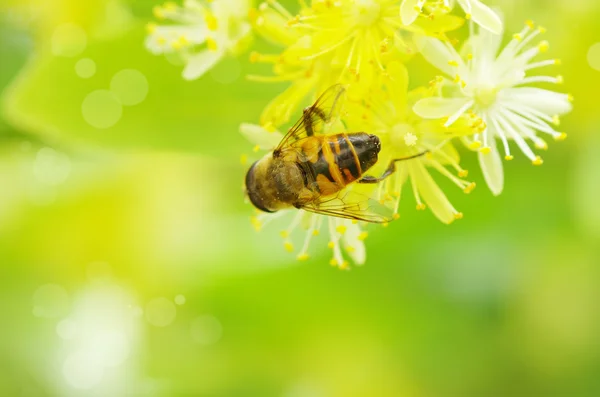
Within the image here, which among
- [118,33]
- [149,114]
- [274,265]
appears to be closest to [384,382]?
[274,265]

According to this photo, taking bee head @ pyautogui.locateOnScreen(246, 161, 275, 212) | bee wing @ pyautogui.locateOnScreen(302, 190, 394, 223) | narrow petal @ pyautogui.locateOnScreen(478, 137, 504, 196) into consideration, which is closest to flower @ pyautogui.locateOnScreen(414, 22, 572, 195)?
narrow petal @ pyautogui.locateOnScreen(478, 137, 504, 196)

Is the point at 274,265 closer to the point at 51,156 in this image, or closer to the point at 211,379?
the point at 211,379

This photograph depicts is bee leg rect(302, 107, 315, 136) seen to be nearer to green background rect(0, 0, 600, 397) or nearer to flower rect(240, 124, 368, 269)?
flower rect(240, 124, 368, 269)

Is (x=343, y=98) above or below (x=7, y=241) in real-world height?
below

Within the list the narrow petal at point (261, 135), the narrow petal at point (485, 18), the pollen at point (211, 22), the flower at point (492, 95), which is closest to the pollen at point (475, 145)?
the flower at point (492, 95)

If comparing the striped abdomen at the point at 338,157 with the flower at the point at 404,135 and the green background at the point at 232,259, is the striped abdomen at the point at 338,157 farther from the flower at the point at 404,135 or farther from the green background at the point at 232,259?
the green background at the point at 232,259

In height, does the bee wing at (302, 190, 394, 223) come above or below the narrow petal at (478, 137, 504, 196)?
above

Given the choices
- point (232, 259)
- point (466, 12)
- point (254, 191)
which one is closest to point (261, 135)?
point (254, 191)

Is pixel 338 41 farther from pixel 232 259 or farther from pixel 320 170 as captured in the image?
pixel 232 259
